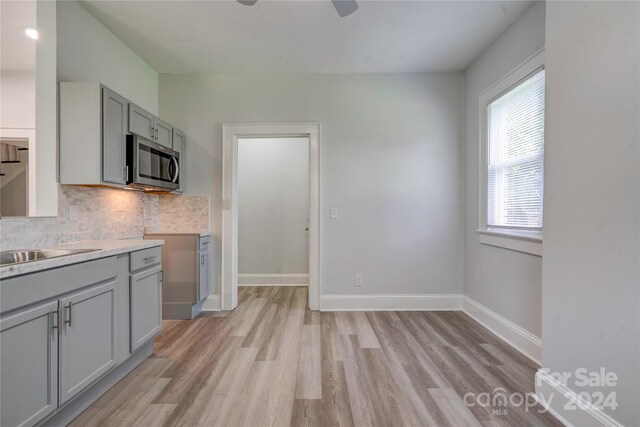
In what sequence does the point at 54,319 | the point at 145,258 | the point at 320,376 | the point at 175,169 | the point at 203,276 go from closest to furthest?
1. the point at 54,319
2. the point at 320,376
3. the point at 145,258
4. the point at 175,169
5. the point at 203,276

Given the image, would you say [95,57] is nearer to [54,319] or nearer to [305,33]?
[305,33]

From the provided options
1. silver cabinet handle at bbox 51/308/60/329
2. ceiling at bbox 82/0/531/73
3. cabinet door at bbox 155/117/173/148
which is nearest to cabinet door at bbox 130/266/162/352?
silver cabinet handle at bbox 51/308/60/329

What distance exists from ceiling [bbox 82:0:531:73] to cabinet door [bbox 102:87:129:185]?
77 centimetres

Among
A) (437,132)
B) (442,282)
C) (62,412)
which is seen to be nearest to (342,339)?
(442,282)

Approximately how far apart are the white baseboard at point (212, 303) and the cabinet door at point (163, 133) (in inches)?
69.1

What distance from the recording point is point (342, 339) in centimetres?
261

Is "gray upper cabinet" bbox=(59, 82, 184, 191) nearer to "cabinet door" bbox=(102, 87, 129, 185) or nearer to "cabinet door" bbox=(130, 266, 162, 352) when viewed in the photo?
"cabinet door" bbox=(102, 87, 129, 185)

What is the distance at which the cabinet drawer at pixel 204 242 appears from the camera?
313 centimetres

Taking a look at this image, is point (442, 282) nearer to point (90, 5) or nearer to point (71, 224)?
point (71, 224)

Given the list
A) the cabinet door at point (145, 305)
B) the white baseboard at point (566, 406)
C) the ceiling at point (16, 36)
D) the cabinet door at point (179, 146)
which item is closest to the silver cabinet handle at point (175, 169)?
→ the cabinet door at point (179, 146)

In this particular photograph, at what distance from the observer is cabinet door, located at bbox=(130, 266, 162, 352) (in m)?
2.01

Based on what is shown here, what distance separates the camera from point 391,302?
3383 mm

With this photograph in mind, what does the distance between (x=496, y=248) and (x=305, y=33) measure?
265 cm

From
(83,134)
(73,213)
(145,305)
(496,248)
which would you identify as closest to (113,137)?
(83,134)
